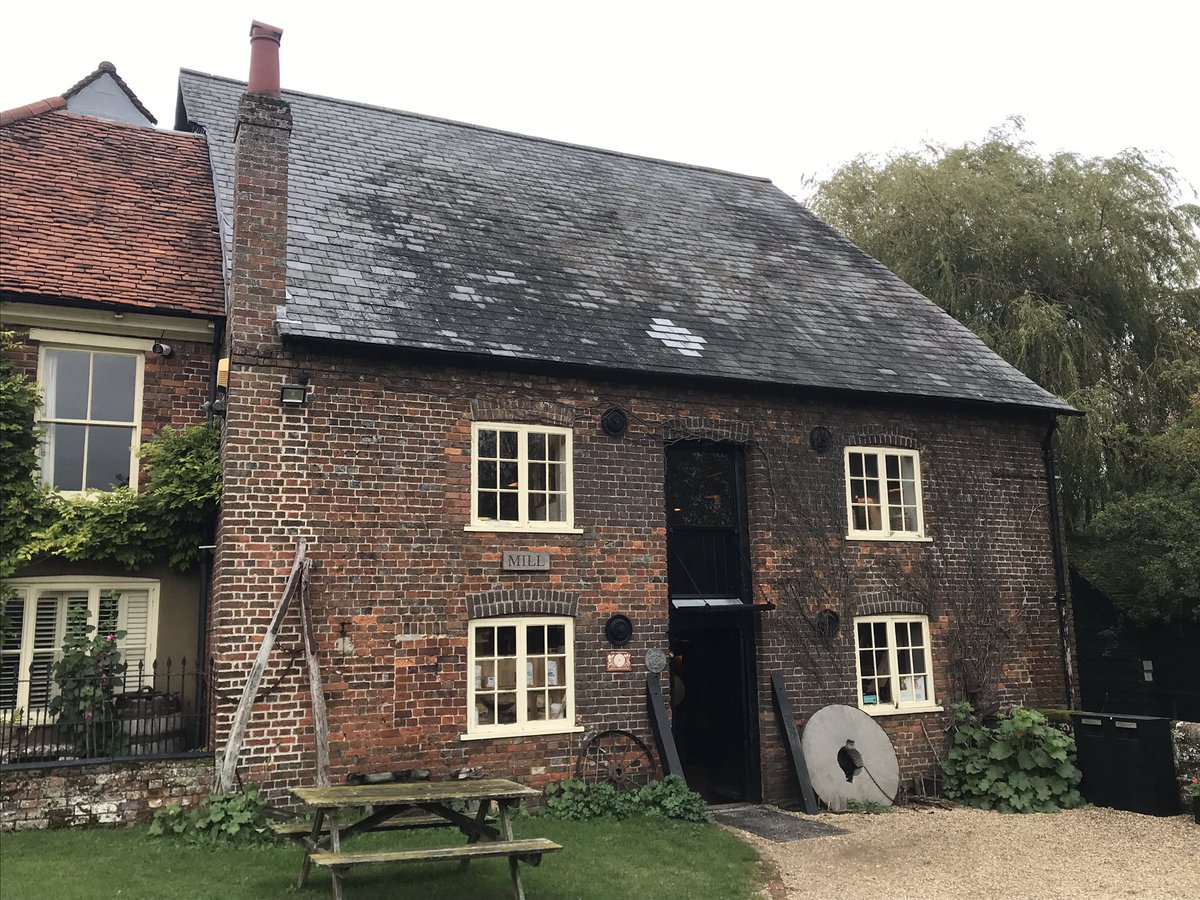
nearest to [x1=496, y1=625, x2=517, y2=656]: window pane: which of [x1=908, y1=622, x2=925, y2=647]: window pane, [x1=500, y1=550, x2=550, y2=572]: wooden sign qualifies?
[x1=500, y1=550, x2=550, y2=572]: wooden sign

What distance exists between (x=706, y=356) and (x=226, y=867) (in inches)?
325

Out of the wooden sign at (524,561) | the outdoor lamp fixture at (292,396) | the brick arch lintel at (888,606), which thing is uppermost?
the outdoor lamp fixture at (292,396)

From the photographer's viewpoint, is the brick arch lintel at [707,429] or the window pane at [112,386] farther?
the brick arch lintel at [707,429]

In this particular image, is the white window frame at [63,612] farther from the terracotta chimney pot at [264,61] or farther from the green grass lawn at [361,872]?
the terracotta chimney pot at [264,61]

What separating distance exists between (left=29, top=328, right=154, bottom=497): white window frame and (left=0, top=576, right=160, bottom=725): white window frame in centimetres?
103

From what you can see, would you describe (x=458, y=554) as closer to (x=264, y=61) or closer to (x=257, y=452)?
(x=257, y=452)

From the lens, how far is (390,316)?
1151cm

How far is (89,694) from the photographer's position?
9.84 meters

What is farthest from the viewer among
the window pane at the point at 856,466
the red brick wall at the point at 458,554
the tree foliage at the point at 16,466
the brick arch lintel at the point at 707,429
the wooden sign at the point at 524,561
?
the window pane at the point at 856,466

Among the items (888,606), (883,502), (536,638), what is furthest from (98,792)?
(883,502)

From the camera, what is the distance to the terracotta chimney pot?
472 inches

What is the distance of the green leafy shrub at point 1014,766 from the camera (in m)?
12.5

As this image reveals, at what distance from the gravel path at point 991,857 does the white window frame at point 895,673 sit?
62.4 inches

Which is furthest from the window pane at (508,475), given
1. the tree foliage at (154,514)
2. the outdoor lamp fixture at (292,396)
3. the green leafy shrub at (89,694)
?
the green leafy shrub at (89,694)
